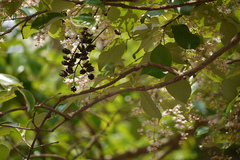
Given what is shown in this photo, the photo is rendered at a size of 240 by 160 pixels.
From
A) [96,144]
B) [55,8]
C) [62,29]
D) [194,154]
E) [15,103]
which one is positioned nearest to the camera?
[55,8]

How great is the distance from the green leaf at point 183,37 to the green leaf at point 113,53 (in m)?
0.11

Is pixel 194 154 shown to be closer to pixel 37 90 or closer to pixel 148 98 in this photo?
pixel 37 90

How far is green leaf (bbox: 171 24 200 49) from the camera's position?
0.50m

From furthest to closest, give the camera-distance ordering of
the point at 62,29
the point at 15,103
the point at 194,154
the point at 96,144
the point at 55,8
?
1. the point at 194,154
2. the point at 96,144
3. the point at 15,103
4. the point at 62,29
5. the point at 55,8

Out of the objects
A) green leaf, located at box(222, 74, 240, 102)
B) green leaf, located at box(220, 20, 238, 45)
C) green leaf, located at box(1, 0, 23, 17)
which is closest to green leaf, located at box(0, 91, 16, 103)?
green leaf, located at box(1, 0, 23, 17)

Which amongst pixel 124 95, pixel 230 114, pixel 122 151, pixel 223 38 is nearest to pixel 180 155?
pixel 122 151

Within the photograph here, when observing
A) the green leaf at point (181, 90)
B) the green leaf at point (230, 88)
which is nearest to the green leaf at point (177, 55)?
the green leaf at point (181, 90)

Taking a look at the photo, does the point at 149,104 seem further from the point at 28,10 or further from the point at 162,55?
the point at 28,10

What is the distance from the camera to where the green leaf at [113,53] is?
Result: 1.85 feet

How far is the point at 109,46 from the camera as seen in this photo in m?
0.57

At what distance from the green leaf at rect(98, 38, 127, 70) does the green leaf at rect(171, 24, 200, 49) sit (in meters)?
0.11

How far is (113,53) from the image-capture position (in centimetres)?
57

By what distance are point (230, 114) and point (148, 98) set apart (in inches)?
7.1

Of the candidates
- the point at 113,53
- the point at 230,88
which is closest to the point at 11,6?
the point at 113,53
